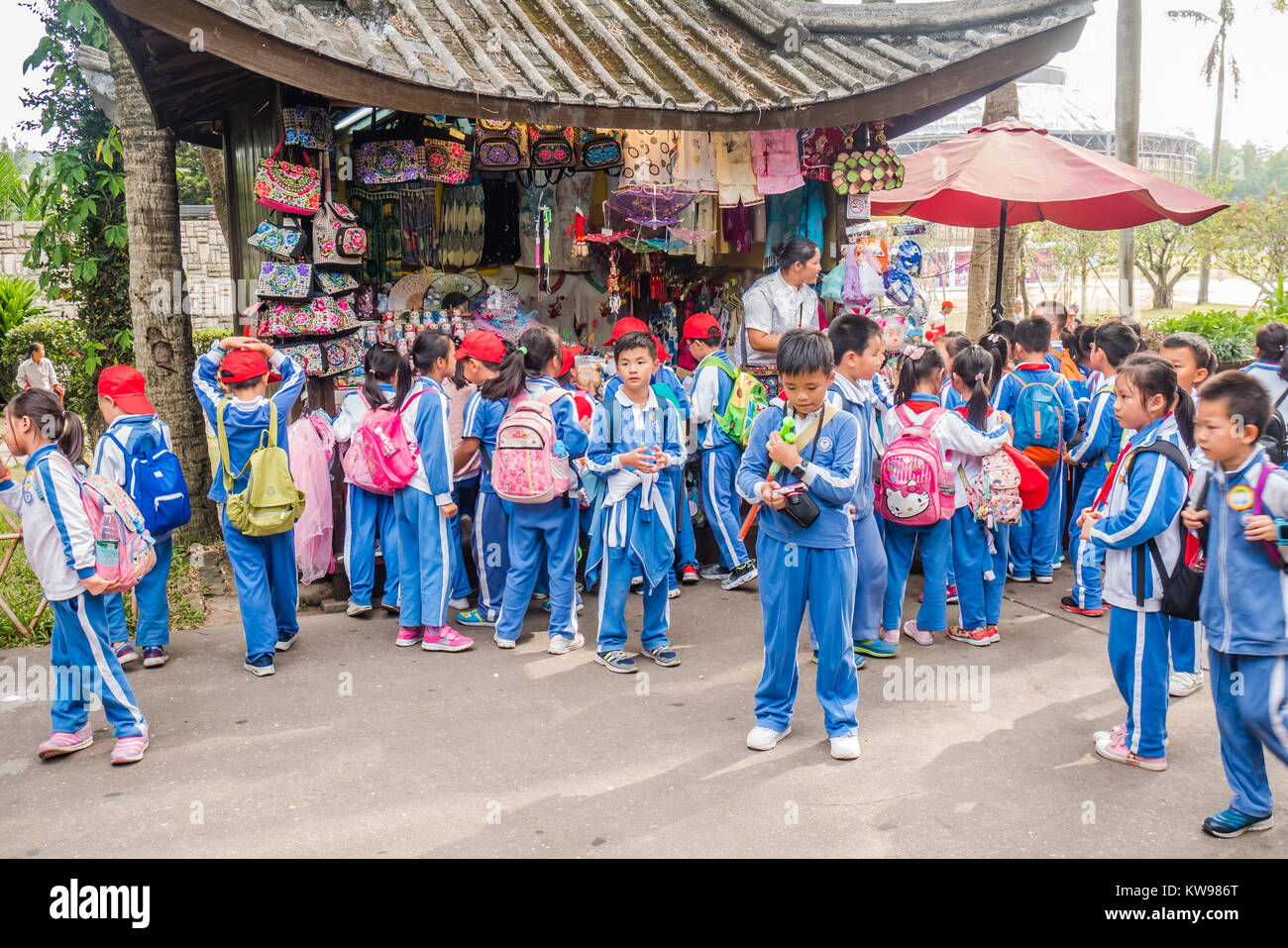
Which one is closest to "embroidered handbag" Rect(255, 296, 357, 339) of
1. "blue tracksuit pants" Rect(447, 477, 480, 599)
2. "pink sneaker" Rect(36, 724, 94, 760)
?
"blue tracksuit pants" Rect(447, 477, 480, 599)

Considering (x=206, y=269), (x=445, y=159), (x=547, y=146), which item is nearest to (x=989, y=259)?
(x=547, y=146)

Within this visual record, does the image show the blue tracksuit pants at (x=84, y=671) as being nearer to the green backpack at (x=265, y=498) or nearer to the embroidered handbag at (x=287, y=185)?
the green backpack at (x=265, y=498)

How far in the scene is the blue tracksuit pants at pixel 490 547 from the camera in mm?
6289

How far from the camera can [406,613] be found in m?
5.91

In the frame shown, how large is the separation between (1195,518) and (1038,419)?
304cm

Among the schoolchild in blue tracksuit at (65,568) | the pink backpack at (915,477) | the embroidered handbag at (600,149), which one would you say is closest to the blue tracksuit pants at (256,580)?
the schoolchild in blue tracksuit at (65,568)

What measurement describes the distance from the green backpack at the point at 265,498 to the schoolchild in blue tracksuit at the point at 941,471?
3.29 meters

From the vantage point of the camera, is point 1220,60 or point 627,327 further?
point 1220,60

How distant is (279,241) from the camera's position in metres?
6.50

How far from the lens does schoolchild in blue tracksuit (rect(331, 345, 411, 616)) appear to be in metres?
6.09

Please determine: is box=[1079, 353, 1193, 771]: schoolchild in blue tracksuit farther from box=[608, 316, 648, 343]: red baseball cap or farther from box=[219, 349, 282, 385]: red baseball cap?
Result: box=[219, 349, 282, 385]: red baseball cap

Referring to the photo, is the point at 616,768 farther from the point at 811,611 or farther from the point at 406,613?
the point at 406,613

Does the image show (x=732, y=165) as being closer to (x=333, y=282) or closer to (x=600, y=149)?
(x=600, y=149)

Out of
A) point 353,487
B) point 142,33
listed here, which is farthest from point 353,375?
point 142,33
